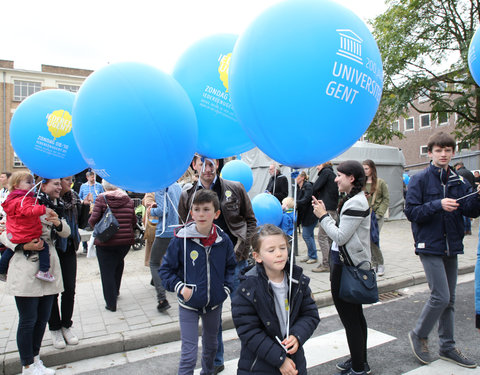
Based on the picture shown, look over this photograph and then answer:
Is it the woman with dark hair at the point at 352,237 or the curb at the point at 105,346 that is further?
the curb at the point at 105,346

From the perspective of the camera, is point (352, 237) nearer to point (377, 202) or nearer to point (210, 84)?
point (210, 84)

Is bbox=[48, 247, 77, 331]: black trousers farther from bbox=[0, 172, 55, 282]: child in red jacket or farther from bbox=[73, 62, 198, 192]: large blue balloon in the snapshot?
bbox=[73, 62, 198, 192]: large blue balloon

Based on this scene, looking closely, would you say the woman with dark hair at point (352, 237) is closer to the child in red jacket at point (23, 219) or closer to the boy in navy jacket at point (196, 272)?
the boy in navy jacket at point (196, 272)

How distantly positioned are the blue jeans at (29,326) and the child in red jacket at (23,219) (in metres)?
0.25

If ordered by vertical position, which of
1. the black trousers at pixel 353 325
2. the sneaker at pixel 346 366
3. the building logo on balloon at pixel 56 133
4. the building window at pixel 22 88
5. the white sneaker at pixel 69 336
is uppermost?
the building window at pixel 22 88

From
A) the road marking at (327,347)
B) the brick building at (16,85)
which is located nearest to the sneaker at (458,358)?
the road marking at (327,347)

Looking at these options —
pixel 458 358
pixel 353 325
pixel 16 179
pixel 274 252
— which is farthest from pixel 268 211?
pixel 16 179

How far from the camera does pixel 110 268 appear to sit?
15.5 ft

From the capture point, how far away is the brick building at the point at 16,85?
107 feet

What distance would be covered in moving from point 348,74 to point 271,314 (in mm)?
1529

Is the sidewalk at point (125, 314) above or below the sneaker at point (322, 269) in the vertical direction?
below

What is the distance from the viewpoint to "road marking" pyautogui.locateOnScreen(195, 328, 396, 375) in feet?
11.0

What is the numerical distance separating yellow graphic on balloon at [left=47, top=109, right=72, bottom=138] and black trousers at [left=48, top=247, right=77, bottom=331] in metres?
1.22

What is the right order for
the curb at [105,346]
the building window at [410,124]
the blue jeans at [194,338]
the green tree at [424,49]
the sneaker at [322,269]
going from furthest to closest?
the building window at [410,124], the green tree at [424,49], the sneaker at [322,269], the curb at [105,346], the blue jeans at [194,338]
